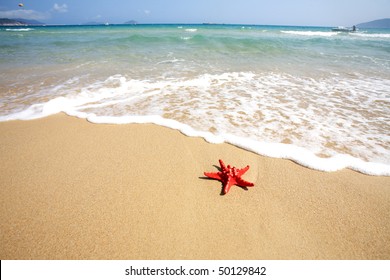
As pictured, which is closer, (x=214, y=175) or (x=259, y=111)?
(x=214, y=175)

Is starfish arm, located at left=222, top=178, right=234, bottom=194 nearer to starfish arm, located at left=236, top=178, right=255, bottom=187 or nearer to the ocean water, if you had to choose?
starfish arm, located at left=236, top=178, right=255, bottom=187

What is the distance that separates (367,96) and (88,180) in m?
6.79

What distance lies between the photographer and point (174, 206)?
2502 millimetres

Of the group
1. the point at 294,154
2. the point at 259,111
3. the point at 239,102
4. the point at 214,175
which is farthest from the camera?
the point at 239,102

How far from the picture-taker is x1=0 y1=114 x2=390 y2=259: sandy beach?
2082 millimetres

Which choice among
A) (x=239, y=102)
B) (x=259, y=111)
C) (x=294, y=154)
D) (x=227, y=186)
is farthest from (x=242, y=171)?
(x=239, y=102)

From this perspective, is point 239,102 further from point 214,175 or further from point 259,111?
point 214,175

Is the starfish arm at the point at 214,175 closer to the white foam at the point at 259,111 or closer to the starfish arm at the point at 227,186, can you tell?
the starfish arm at the point at 227,186

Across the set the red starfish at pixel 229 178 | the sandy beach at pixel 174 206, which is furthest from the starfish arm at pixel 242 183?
the sandy beach at pixel 174 206

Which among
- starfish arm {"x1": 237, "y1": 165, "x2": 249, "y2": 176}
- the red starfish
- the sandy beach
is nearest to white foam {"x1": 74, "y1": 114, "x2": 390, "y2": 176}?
the sandy beach

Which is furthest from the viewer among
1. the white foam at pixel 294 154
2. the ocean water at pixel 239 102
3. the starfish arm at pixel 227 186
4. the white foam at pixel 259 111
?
the ocean water at pixel 239 102

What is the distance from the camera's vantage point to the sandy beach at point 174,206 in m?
2.08

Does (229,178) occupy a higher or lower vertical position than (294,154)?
higher

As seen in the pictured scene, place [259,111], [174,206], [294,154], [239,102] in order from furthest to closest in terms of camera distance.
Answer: [239,102], [259,111], [294,154], [174,206]
